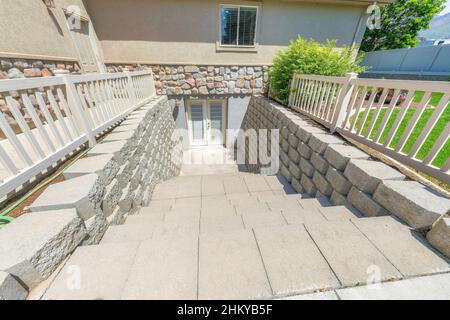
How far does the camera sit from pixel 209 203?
2758 millimetres

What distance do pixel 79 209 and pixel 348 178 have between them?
279cm

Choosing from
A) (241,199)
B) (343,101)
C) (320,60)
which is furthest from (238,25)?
(241,199)

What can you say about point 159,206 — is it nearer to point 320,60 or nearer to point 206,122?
point 320,60

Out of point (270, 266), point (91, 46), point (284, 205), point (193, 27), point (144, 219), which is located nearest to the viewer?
point (270, 266)

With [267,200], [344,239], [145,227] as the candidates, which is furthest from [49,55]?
[344,239]

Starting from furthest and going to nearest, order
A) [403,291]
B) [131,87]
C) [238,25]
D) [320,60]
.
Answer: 1. [238,25]
2. [320,60]
3. [131,87]
4. [403,291]

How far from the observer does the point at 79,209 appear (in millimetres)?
1451

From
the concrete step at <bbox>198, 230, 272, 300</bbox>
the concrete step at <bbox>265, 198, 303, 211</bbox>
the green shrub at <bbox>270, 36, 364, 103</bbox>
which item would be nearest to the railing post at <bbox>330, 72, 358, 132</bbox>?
the concrete step at <bbox>265, 198, 303, 211</bbox>

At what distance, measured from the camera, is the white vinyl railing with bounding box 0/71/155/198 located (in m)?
1.48

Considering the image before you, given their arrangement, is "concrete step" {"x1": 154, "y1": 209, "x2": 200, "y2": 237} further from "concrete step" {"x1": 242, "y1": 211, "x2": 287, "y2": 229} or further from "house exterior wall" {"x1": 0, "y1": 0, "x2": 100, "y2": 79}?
"house exterior wall" {"x1": 0, "y1": 0, "x2": 100, "y2": 79}

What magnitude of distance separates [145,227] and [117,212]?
0.47m

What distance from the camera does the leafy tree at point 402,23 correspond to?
13.7 metres

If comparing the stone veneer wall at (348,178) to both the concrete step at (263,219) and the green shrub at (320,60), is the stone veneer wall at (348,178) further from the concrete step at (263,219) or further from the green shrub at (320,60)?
the green shrub at (320,60)

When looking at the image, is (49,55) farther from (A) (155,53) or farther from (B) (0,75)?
(A) (155,53)
